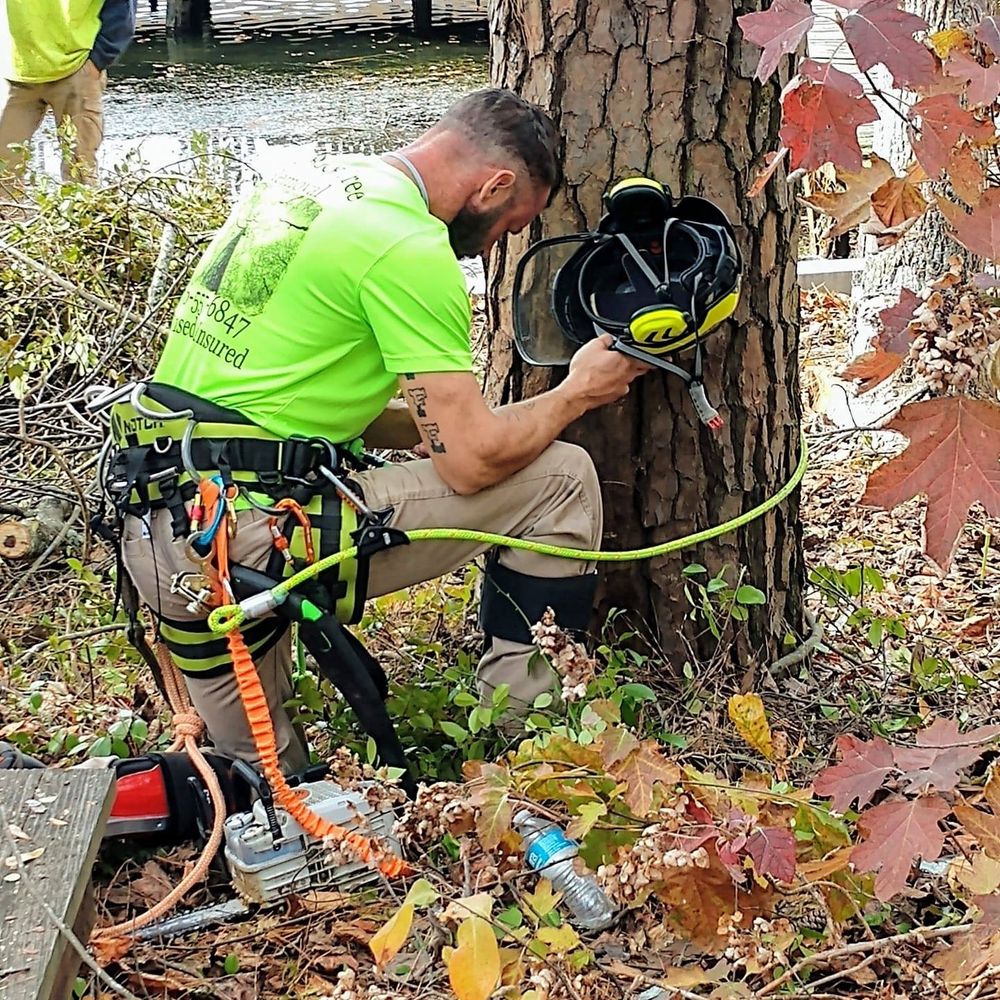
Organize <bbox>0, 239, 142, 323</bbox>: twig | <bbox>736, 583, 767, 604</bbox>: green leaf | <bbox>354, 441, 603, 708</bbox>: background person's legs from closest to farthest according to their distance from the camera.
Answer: <bbox>354, 441, 603, 708</bbox>: background person's legs < <bbox>736, 583, 767, 604</bbox>: green leaf < <bbox>0, 239, 142, 323</bbox>: twig

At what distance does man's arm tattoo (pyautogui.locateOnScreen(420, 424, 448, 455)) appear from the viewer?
2.55 meters

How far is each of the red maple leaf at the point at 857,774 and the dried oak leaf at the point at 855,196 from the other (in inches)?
30.3

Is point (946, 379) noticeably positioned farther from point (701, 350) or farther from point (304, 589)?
point (304, 589)

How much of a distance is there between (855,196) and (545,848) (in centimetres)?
129

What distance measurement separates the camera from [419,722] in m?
2.82

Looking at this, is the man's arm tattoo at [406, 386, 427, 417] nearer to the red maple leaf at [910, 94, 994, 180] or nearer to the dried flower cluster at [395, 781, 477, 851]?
the dried flower cluster at [395, 781, 477, 851]

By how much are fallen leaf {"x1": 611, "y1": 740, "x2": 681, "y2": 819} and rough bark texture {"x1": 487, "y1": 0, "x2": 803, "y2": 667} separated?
996 millimetres

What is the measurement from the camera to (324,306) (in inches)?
101

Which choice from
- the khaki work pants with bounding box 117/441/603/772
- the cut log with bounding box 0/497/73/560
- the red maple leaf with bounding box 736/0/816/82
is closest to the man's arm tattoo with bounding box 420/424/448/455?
the khaki work pants with bounding box 117/441/603/772

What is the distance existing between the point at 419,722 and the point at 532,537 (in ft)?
1.65

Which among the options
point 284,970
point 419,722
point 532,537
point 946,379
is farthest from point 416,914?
point 946,379

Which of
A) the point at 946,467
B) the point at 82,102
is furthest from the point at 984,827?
the point at 82,102

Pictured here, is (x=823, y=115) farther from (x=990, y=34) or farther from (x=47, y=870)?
(x=47, y=870)

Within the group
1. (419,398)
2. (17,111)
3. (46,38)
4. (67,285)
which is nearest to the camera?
(419,398)
